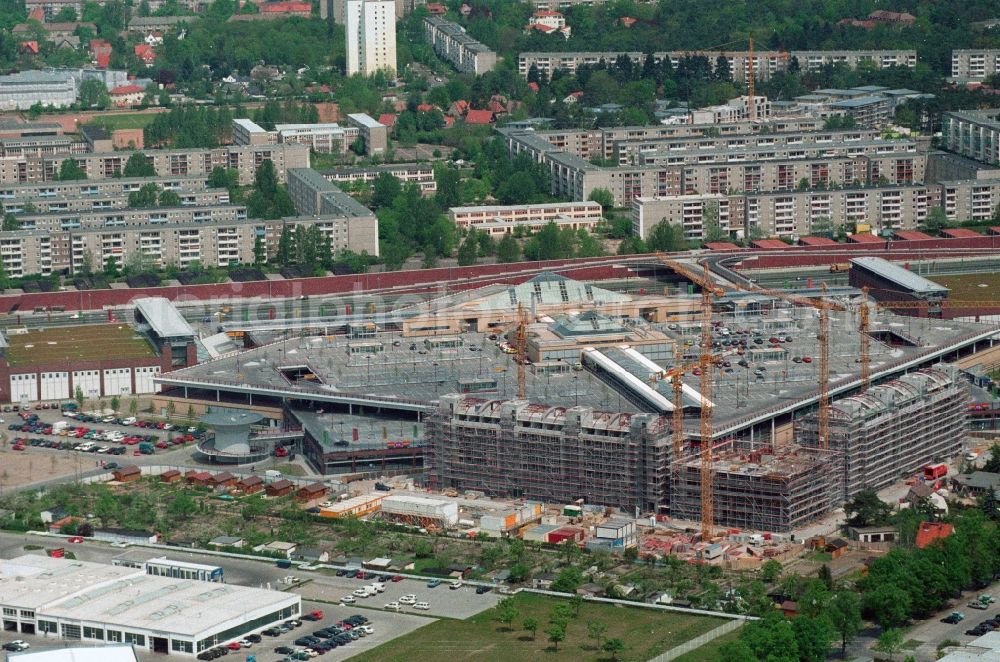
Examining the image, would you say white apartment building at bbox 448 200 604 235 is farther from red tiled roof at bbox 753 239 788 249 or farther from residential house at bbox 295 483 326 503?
residential house at bbox 295 483 326 503

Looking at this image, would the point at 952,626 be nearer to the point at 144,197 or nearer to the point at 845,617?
the point at 845,617

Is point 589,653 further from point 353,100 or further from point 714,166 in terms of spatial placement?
point 353,100

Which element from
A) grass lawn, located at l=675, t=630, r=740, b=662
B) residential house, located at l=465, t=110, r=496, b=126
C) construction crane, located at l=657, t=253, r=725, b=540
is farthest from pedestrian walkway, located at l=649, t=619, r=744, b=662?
residential house, located at l=465, t=110, r=496, b=126

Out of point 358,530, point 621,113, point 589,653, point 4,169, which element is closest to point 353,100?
point 621,113

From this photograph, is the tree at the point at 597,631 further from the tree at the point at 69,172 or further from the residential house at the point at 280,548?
the tree at the point at 69,172

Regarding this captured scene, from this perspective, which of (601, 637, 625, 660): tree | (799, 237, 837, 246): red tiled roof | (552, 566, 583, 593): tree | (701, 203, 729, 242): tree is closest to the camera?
(601, 637, 625, 660): tree
